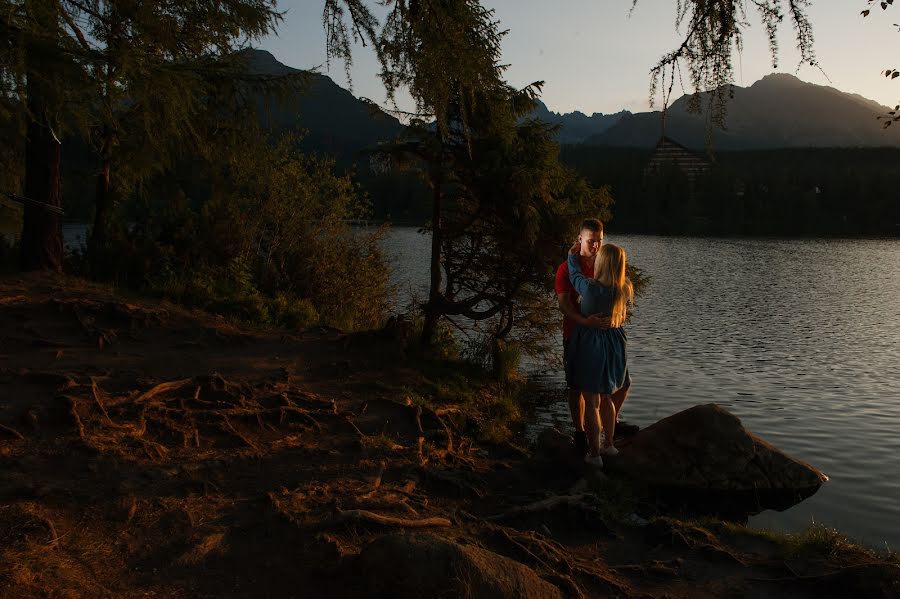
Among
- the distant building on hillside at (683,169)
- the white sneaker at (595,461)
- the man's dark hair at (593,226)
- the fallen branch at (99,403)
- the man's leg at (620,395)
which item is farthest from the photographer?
the distant building on hillside at (683,169)

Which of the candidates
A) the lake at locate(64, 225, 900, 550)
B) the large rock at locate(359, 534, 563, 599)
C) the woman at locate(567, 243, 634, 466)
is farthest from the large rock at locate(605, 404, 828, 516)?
the large rock at locate(359, 534, 563, 599)

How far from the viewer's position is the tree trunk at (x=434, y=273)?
490 inches

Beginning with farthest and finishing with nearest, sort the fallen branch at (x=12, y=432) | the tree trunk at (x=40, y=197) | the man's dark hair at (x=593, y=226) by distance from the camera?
the tree trunk at (x=40, y=197), the man's dark hair at (x=593, y=226), the fallen branch at (x=12, y=432)

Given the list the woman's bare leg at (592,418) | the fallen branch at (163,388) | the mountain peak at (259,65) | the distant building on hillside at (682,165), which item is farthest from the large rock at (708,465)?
the distant building on hillside at (682,165)

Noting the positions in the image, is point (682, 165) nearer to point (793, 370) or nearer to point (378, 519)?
point (793, 370)

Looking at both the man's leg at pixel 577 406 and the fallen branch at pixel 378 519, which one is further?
the man's leg at pixel 577 406

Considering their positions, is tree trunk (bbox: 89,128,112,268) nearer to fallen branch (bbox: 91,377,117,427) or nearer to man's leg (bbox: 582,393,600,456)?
fallen branch (bbox: 91,377,117,427)

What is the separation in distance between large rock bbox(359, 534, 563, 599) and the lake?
536 cm

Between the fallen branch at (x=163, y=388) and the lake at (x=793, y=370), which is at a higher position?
the fallen branch at (x=163, y=388)

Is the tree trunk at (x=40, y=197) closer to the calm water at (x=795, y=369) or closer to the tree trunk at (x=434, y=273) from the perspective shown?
the tree trunk at (x=434, y=273)

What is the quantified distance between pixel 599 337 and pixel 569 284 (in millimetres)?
692

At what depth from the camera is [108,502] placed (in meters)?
5.20

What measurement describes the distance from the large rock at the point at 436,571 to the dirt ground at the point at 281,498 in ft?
0.04

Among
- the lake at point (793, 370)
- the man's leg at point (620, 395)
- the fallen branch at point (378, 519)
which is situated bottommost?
the lake at point (793, 370)
